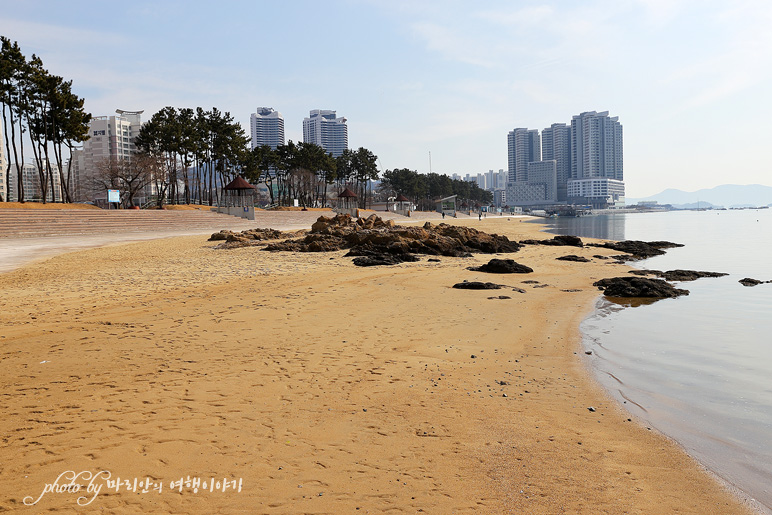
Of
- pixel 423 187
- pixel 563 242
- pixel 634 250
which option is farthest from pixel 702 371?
pixel 423 187

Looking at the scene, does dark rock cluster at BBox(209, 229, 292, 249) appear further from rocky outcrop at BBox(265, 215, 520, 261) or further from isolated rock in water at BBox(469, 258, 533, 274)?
isolated rock in water at BBox(469, 258, 533, 274)

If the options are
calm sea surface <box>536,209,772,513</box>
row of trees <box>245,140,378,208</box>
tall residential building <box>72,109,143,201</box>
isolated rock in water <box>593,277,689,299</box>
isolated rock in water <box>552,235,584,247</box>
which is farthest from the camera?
tall residential building <box>72,109,143,201</box>

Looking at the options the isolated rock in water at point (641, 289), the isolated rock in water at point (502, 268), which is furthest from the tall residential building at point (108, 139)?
the isolated rock in water at point (641, 289)

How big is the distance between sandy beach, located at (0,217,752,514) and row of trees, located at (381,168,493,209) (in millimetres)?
122405

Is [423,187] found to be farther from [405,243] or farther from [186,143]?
[405,243]

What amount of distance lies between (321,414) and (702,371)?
522 centimetres

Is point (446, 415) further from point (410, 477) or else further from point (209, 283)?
point (209, 283)

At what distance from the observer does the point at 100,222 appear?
37.2 meters

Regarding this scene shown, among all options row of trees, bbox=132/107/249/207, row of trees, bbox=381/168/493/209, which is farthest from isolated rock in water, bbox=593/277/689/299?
row of trees, bbox=381/168/493/209

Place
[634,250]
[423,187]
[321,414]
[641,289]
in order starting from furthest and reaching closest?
[423,187]
[634,250]
[641,289]
[321,414]

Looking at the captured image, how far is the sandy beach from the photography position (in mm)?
3197

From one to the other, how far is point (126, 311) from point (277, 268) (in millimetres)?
6966

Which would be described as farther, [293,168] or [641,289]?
[293,168]

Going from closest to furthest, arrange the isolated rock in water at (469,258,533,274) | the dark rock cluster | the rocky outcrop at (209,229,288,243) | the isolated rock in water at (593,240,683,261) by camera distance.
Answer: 1. the isolated rock in water at (469,258,533,274)
2. the isolated rock in water at (593,240,683,261)
3. the dark rock cluster
4. the rocky outcrop at (209,229,288,243)
